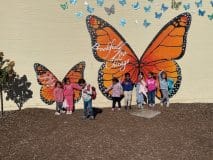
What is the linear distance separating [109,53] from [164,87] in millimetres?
1940

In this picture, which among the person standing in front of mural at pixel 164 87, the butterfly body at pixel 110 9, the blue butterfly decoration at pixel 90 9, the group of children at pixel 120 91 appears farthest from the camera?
the person standing in front of mural at pixel 164 87

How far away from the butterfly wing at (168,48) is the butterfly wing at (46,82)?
2741mm

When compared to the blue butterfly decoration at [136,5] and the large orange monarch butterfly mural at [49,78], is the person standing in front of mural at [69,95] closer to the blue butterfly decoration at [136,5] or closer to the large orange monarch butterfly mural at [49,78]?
the large orange monarch butterfly mural at [49,78]

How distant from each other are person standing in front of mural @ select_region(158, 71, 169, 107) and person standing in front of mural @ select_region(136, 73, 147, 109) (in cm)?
53

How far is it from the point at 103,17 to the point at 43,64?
221 cm

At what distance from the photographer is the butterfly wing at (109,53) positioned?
1580 centimetres

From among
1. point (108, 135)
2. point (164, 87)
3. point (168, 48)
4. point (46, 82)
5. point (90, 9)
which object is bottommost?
point (108, 135)

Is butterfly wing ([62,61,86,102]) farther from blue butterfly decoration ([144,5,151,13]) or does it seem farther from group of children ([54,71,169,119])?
blue butterfly decoration ([144,5,151,13])

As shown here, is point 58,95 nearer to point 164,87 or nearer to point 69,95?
point 69,95

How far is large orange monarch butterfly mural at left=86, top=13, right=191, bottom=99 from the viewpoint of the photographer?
15918 mm

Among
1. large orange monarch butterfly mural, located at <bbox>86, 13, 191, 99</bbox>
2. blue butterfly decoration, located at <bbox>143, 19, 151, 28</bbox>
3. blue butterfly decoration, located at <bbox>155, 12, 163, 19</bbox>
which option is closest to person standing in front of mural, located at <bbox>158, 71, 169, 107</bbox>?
large orange monarch butterfly mural, located at <bbox>86, 13, 191, 99</bbox>

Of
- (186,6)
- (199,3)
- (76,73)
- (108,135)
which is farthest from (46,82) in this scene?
(199,3)

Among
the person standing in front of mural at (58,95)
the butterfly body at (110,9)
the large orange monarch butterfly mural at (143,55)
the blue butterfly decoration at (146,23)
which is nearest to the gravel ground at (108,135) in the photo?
the person standing in front of mural at (58,95)

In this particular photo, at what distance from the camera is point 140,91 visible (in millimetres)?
16047
